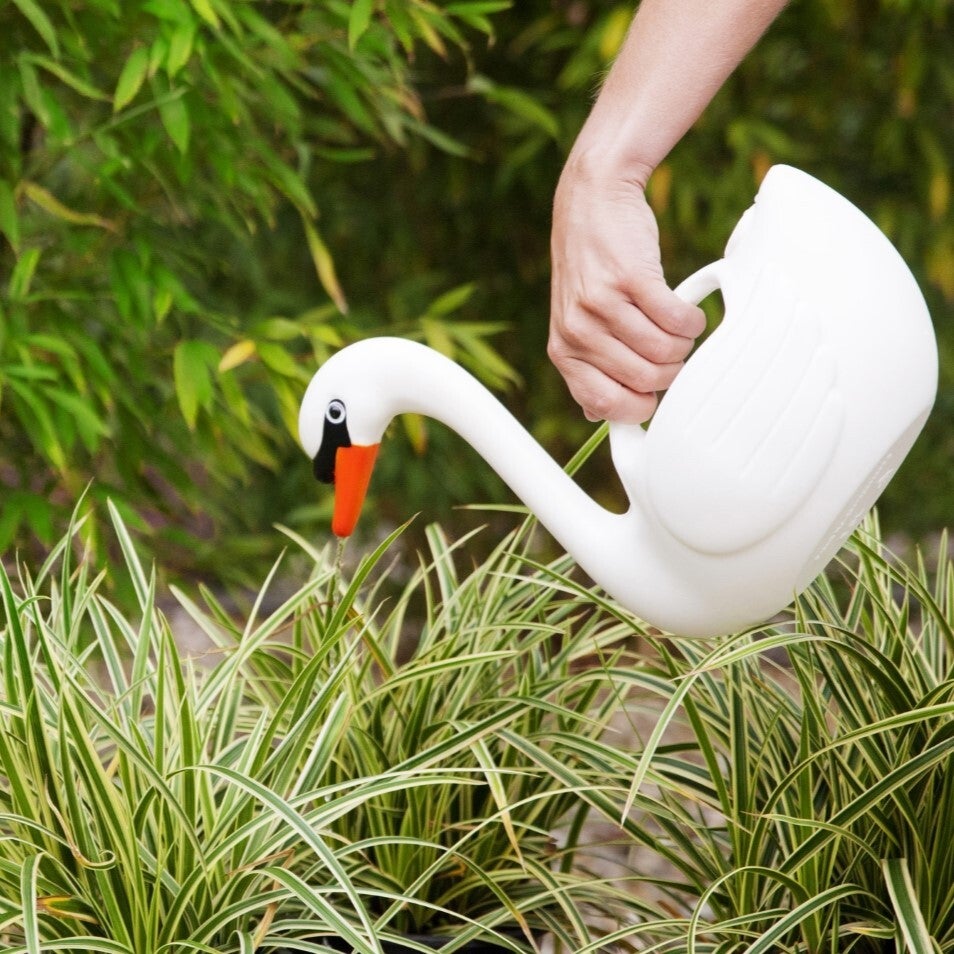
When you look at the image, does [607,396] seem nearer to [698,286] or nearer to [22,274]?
[698,286]

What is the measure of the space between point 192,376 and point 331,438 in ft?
1.80

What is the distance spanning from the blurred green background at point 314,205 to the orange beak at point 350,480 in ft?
1.56

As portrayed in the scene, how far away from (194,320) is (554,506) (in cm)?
179

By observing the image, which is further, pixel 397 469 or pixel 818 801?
pixel 397 469

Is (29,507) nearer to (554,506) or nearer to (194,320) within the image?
(554,506)

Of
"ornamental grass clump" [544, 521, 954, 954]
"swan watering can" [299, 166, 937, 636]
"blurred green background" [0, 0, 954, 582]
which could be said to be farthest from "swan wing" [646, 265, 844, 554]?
"blurred green background" [0, 0, 954, 582]

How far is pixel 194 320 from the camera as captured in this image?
8.98 ft

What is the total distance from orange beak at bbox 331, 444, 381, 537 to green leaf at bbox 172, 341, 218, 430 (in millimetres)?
492

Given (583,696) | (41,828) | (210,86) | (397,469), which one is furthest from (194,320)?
(41,828)

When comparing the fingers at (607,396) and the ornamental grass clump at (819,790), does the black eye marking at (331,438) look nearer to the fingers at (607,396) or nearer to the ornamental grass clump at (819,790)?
the fingers at (607,396)

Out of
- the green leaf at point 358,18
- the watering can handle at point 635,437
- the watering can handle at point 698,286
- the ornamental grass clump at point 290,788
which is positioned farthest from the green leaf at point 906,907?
the green leaf at point 358,18

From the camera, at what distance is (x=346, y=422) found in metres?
1.19

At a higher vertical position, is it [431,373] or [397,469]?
[431,373]

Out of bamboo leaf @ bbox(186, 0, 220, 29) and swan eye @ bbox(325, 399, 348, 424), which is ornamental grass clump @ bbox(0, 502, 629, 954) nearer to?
swan eye @ bbox(325, 399, 348, 424)
